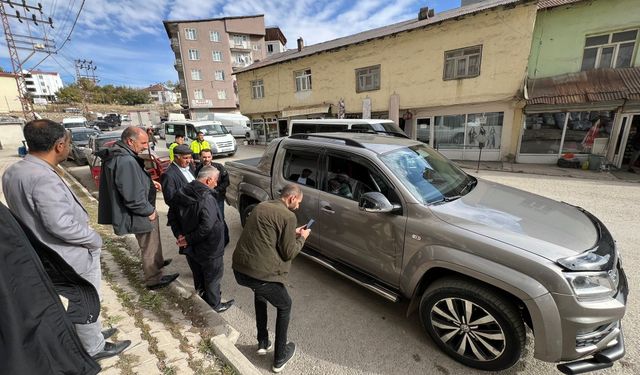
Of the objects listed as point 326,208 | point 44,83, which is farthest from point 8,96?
point 326,208

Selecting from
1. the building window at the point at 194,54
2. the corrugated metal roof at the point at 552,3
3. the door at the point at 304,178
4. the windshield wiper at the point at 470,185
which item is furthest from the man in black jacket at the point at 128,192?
the building window at the point at 194,54

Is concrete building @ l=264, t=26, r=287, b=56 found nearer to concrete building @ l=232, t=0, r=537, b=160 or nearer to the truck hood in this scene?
concrete building @ l=232, t=0, r=537, b=160

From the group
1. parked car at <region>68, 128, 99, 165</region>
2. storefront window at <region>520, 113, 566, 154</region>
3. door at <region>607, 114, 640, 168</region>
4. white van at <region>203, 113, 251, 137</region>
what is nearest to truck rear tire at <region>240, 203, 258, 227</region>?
parked car at <region>68, 128, 99, 165</region>

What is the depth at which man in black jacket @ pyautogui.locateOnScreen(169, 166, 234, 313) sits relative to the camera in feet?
8.66

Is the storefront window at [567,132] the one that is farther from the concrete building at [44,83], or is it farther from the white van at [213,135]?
the concrete building at [44,83]

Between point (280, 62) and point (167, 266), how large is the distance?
1743cm

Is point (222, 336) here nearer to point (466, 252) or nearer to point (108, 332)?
point (108, 332)

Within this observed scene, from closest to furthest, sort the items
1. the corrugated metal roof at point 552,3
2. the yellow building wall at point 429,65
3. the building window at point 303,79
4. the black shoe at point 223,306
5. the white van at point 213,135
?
the black shoe at point 223,306
the corrugated metal roof at point 552,3
the yellow building wall at point 429,65
the white van at point 213,135
the building window at point 303,79

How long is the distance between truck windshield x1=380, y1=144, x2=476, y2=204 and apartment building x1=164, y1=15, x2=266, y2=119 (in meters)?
41.0

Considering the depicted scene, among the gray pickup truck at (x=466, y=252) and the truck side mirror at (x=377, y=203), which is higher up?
the truck side mirror at (x=377, y=203)

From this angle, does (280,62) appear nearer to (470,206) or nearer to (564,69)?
(564,69)

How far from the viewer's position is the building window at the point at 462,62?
11945mm

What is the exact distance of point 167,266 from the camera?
4062 mm

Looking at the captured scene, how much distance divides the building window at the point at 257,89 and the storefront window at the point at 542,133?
649 inches
